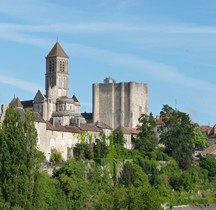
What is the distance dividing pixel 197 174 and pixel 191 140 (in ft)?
18.8

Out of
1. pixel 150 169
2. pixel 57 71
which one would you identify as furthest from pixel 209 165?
pixel 57 71

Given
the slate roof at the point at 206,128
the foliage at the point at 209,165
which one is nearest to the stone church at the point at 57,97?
the foliage at the point at 209,165

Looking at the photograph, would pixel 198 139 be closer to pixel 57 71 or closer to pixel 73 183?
pixel 57 71

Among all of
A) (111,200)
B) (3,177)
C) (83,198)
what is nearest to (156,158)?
(83,198)

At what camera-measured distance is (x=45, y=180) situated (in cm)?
6619

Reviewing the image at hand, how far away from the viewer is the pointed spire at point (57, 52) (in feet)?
333

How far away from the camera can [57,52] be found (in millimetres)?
101625

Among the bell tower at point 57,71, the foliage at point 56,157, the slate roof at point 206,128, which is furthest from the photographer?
the slate roof at point 206,128

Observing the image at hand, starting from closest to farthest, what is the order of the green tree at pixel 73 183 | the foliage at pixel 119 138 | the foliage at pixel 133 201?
the foliage at pixel 133 201
the green tree at pixel 73 183
the foliage at pixel 119 138

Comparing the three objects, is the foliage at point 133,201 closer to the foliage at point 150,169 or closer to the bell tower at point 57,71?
the foliage at point 150,169

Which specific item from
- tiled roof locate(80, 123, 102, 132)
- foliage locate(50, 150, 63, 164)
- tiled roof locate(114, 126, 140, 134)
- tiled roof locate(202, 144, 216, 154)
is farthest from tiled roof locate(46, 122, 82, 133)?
tiled roof locate(202, 144, 216, 154)

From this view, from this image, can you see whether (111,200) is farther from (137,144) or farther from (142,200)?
(137,144)

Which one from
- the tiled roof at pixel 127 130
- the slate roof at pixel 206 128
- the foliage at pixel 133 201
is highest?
the slate roof at pixel 206 128

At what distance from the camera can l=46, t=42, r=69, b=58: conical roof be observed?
10159 centimetres
